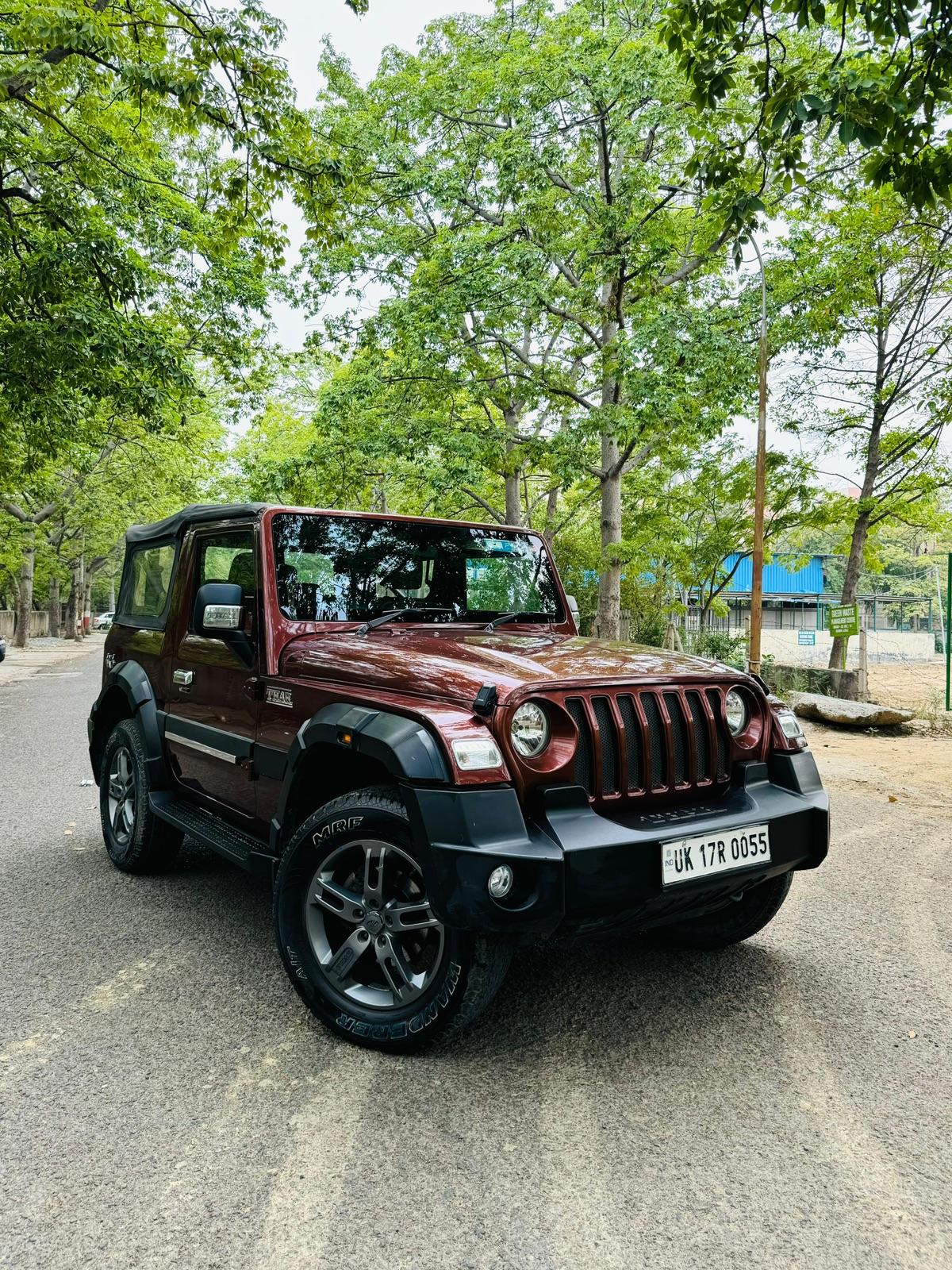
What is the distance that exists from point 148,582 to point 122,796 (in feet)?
4.07

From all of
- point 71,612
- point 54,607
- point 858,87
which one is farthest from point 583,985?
point 54,607

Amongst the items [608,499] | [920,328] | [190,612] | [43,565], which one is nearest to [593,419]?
[608,499]

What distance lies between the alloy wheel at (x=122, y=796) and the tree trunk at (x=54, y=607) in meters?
43.0

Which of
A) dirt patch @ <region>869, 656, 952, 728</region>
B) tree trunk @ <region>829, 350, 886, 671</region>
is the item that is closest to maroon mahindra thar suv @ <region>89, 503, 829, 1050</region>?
dirt patch @ <region>869, 656, 952, 728</region>

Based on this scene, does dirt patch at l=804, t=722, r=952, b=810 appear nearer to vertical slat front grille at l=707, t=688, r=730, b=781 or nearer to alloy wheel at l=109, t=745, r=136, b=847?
vertical slat front grille at l=707, t=688, r=730, b=781

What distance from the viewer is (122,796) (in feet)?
15.8

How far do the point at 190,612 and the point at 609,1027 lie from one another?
9.18 ft

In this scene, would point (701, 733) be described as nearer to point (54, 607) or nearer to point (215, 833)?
point (215, 833)

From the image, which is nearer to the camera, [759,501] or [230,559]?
[230,559]

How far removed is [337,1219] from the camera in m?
2.08

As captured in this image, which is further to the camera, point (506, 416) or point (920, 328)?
point (506, 416)

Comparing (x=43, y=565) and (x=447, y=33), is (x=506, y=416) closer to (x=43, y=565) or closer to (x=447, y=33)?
(x=447, y=33)

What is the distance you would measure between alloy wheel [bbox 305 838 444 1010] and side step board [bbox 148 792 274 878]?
1.42 feet

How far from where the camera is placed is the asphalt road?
203cm
